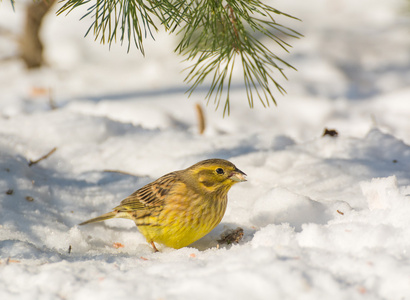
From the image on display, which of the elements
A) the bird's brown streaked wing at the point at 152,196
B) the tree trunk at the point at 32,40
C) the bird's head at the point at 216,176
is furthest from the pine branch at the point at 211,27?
the tree trunk at the point at 32,40

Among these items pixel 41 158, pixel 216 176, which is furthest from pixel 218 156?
pixel 41 158

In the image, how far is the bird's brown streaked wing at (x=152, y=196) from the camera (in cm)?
358

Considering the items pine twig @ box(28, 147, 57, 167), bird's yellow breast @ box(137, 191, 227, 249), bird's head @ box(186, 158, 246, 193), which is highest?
bird's head @ box(186, 158, 246, 193)

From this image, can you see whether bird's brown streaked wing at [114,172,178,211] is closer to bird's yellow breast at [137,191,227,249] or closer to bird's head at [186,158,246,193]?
bird's yellow breast at [137,191,227,249]

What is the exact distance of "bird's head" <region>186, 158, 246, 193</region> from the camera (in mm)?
3578

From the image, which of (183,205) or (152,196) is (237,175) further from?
(152,196)

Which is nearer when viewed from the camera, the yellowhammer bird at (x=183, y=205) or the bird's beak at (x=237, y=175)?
the yellowhammer bird at (x=183, y=205)

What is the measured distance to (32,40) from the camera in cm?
845

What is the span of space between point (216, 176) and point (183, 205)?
0.31m

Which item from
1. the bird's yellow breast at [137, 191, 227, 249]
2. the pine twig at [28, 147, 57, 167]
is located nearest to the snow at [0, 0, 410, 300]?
the pine twig at [28, 147, 57, 167]

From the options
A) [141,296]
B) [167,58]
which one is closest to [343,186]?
[141,296]

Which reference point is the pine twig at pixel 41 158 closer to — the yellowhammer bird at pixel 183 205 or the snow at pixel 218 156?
the snow at pixel 218 156

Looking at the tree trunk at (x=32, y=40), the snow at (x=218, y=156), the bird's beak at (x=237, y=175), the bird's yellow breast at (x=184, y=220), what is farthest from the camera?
the tree trunk at (x=32, y=40)

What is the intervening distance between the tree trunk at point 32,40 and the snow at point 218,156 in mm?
206
